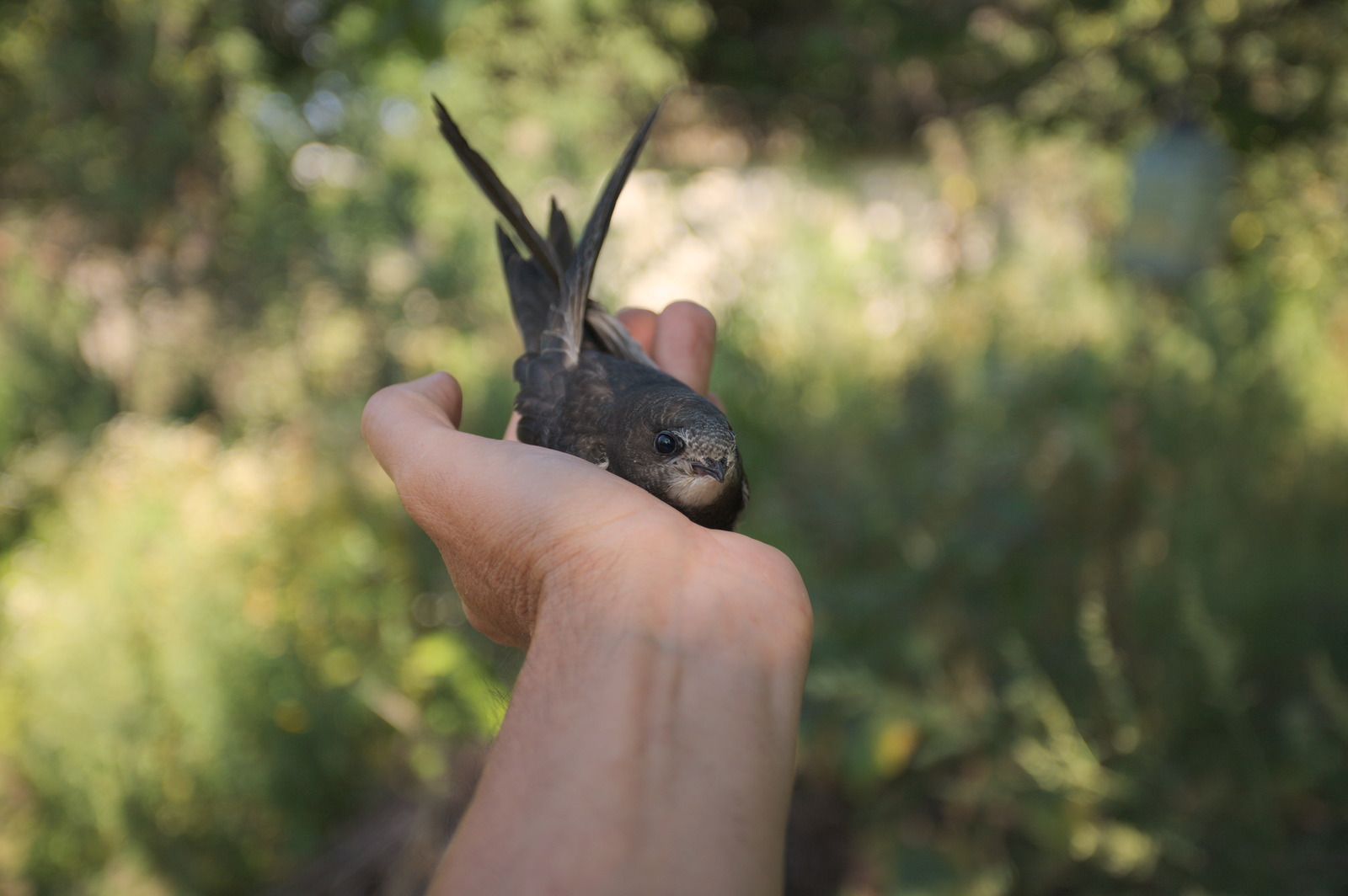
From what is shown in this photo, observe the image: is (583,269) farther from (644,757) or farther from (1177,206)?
(1177,206)

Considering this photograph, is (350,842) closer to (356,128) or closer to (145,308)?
(356,128)

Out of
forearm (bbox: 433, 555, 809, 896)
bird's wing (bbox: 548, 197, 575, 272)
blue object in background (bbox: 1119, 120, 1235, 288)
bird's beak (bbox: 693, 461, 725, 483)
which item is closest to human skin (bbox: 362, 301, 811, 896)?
forearm (bbox: 433, 555, 809, 896)

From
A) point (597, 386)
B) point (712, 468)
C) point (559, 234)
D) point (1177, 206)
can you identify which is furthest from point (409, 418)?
point (1177, 206)

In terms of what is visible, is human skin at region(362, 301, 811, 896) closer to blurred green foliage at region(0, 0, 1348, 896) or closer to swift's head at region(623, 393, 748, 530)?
swift's head at region(623, 393, 748, 530)

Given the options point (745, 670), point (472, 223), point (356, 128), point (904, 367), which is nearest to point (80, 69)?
point (356, 128)

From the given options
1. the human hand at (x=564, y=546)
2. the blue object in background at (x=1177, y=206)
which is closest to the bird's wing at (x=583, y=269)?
the human hand at (x=564, y=546)
